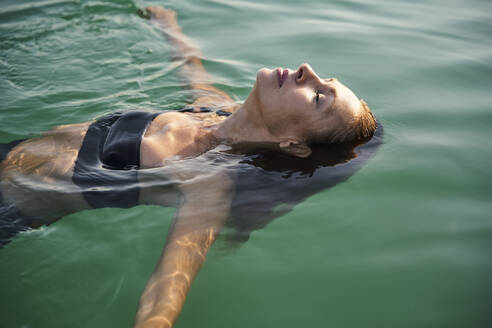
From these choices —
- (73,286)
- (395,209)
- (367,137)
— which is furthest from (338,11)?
(73,286)

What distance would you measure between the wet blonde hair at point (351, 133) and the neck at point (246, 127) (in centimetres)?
40

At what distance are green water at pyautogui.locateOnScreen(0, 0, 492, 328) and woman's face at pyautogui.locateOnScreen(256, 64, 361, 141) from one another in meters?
0.59

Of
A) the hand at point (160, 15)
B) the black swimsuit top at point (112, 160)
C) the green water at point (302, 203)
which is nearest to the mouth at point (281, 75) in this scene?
the green water at point (302, 203)

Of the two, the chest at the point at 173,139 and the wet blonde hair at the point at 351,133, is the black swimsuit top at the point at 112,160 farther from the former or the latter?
the wet blonde hair at the point at 351,133

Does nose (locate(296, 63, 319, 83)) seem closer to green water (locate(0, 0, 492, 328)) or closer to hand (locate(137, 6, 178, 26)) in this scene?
green water (locate(0, 0, 492, 328))

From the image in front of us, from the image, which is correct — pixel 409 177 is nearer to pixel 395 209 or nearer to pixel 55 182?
pixel 395 209

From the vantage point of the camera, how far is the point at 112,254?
267cm

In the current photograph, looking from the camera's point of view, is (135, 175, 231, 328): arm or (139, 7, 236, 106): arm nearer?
(135, 175, 231, 328): arm

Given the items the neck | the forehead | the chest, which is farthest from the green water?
the neck

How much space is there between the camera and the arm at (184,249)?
2.21 m

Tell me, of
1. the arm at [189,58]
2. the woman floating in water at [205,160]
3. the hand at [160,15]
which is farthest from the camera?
the hand at [160,15]

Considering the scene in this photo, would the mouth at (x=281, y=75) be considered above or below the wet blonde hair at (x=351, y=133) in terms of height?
above

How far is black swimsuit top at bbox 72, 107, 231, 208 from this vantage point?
3.05 m

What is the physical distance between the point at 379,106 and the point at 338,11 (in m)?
3.44
